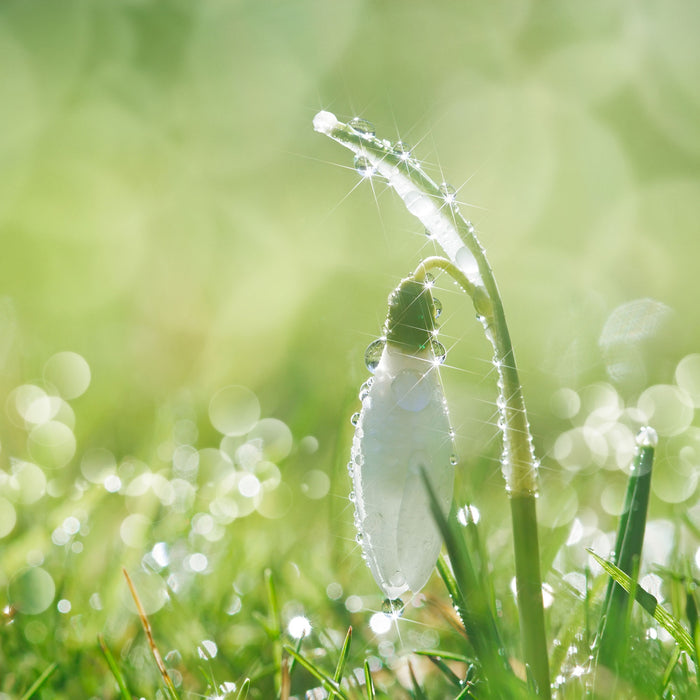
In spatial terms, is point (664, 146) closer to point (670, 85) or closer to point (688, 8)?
point (670, 85)

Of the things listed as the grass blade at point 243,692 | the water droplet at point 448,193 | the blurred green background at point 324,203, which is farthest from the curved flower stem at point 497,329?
the blurred green background at point 324,203

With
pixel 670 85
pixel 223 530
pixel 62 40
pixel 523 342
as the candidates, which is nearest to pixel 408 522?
pixel 223 530

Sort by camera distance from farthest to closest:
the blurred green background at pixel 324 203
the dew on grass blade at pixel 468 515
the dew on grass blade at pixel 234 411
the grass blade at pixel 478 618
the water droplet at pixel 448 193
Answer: the blurred green background at pixel 324 203 → the dew on grass blade at pixel 234 411 → the dew on grass blade at pixel 468 515 → the water droplet at pixel 448 193 → the grass blade at pixel 478 618

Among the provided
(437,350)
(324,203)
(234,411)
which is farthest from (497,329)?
(324,203)

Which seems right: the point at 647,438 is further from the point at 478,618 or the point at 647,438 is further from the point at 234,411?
the point at 234,411

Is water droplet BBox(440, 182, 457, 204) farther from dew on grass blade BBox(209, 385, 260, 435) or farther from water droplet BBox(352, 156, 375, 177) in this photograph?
dew on grass blade BBox(209, 385, 260, 435)

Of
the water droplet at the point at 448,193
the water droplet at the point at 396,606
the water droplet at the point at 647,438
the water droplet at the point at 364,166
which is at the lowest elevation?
the water droplet at the point at 396,606

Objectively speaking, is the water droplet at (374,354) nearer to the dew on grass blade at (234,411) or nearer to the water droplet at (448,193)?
the water droplet at (448,193)
